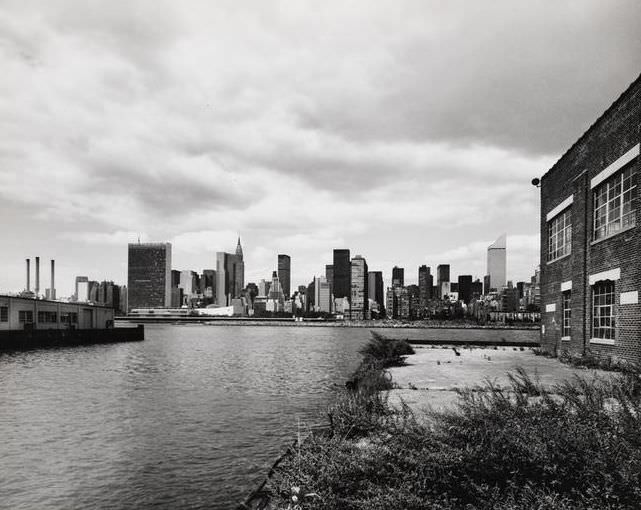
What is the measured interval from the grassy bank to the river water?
3.60 meters

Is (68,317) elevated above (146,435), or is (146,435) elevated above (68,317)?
(146,435)

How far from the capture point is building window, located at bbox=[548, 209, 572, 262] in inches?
1047

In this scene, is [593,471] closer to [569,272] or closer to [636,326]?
[636,326]

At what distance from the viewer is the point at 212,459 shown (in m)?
12.5

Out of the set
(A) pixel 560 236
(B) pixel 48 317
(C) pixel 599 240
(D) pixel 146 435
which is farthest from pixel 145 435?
(B) pixel 48 317

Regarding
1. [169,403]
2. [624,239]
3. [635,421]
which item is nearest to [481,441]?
[635,421]

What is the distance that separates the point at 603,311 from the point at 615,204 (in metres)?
4.56

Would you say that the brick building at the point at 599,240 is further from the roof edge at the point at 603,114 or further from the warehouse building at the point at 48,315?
the warehouse building at the point at 48,315

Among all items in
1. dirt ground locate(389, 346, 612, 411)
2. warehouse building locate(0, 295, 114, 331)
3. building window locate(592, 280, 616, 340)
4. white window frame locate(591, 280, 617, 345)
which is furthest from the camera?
warehouse building locate(0, 295, 114, 331)

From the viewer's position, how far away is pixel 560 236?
28203 millimetres

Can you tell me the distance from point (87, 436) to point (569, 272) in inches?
886

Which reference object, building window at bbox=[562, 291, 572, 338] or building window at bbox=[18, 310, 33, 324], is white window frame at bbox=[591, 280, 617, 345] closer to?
building window at bbox=[562, 291, 572, 338]

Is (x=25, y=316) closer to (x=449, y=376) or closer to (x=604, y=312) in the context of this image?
(x=449, y=376)

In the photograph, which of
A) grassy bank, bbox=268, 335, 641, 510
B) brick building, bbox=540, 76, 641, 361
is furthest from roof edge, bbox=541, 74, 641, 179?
grassy bank, bbox=268, 335, 641, 510
